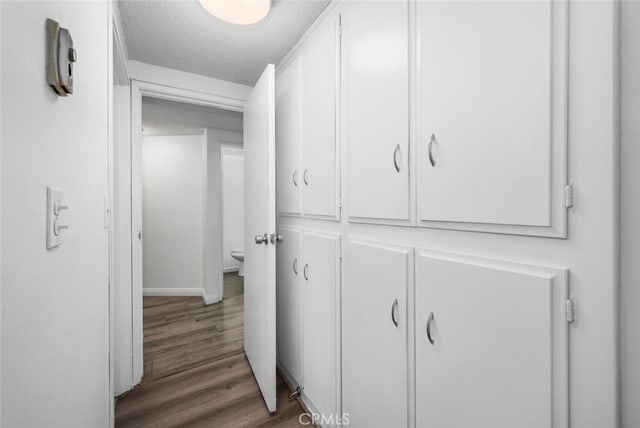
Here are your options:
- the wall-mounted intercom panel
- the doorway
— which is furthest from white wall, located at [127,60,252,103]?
the wall-mounted intercom panel

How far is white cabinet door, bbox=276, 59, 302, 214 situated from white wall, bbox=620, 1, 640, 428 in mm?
1303

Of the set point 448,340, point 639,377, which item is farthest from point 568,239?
point 448,340

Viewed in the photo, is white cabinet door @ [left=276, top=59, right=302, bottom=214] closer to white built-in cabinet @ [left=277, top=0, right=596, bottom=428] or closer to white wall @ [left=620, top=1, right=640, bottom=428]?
white built-in cabinet @ [left=277, top=0, right=596, bottom=428]

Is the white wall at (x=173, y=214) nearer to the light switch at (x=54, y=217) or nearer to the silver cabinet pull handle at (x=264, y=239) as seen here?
the silver cabinet pull handle at (x=264, y=239)

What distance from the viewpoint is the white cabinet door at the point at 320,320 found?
1.34 meters

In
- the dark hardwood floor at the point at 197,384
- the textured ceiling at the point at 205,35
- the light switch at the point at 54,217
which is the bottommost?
the dark hardwood floor at the point at 197,384

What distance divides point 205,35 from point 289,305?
5.78 ft

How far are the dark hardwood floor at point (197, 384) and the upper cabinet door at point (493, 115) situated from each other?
154cm

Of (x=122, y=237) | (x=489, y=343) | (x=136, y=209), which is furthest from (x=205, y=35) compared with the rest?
(x=489, y=343)

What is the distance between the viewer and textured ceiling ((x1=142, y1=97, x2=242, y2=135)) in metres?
2.68

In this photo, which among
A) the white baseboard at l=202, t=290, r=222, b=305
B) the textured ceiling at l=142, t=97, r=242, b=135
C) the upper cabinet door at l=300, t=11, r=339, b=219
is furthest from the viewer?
the white baseboard at l=202, t=290, r=222, b=305

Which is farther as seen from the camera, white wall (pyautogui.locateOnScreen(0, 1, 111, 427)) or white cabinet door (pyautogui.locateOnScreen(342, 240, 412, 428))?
white cabinet door (pyautogui.locateOnScreen(342, 240, 412, 428))

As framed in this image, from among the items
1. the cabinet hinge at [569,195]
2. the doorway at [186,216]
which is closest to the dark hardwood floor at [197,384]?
the doorway at [186,216]

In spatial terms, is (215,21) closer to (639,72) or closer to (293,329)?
(639,72)
